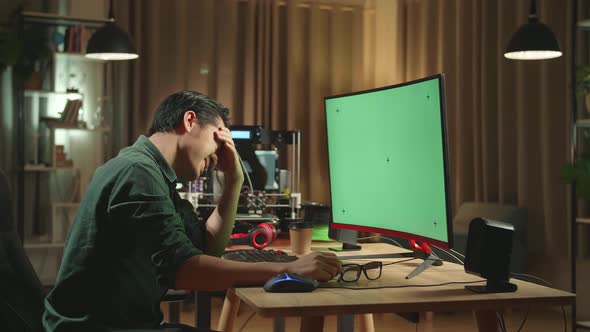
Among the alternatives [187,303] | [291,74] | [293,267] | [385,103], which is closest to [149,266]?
[293,267]

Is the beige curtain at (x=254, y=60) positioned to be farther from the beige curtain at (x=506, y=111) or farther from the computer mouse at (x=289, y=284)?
the computer mouse at (x=289, y=284)

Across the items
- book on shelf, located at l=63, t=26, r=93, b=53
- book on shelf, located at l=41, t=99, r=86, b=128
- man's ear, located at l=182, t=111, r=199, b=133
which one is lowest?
man's ear, located at l=182, t=111, r=199, b=133

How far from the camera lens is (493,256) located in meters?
1.44

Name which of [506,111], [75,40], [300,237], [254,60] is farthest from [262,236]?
[254,60]

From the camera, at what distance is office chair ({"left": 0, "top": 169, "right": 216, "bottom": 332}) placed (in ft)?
4.76

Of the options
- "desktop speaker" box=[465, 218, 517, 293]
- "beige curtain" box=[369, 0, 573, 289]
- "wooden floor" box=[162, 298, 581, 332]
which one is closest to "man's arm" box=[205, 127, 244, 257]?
"desktop speaker" box=[465, 218, 517, 293]

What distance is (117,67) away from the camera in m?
5.41

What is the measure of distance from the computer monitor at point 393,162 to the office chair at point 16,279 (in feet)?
2.93

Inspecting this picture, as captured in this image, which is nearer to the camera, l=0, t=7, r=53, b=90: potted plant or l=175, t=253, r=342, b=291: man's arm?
l=175, t=253, r=342, b=291: man's arm

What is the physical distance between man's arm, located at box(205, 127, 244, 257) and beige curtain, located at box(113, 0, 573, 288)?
3.00 meters

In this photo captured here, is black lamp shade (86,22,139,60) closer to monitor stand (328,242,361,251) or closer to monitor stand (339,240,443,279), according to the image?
monitor stand (328,242,361,251)

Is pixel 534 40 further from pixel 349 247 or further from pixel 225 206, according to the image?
pixel 225 206

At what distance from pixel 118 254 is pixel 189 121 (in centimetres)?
37

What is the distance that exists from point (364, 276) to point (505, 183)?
337 centimetres
